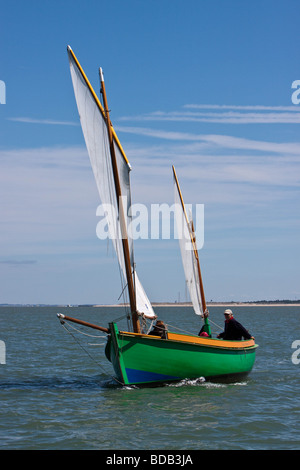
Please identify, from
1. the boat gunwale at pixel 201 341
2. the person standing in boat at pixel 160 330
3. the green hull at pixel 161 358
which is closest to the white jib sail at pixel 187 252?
the boat gunwale at pixel 201 341

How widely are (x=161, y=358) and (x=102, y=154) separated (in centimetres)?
769

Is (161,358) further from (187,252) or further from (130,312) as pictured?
(187,252)

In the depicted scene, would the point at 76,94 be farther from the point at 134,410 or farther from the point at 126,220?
the point at 134,410

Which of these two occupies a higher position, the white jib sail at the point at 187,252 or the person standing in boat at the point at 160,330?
the white jib sail at the point at 187,252

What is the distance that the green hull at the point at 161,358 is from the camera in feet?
71.3

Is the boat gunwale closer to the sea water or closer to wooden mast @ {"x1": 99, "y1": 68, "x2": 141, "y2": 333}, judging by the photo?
wooden mast @ {"x1": 99, "y1": 68, "x2": 141, "y2": 333}

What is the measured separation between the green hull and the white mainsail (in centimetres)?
171

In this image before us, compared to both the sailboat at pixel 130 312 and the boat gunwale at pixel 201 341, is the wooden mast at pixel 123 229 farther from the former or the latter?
the boat gunwale at pixel 201 341

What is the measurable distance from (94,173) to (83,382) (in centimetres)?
884

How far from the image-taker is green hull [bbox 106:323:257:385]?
2173 centimetres

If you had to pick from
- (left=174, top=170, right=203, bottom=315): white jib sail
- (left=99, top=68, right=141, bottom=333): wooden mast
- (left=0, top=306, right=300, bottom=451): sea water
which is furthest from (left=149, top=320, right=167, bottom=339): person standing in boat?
(left=174, top=170, right=203, bottom=315): white jib sail

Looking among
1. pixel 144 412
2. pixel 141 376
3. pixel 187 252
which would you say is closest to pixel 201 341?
pixel 141 376

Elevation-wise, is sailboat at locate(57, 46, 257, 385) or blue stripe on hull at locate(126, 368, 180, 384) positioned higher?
sailboat at locate(57, 46, 257, 385)
